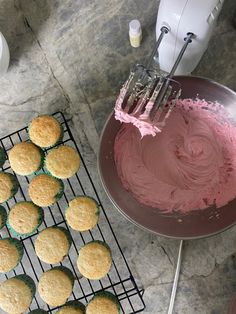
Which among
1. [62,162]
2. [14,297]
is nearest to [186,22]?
[62,162]

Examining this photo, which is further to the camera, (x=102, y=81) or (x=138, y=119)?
(x=102, y=81)

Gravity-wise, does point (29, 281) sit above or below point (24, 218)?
below

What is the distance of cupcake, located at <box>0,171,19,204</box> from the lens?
4.27 feet

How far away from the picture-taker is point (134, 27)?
4.40 ft

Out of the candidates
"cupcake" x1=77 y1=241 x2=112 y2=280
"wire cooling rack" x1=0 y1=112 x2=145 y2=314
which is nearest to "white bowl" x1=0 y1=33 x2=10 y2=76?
"wire cooling rack" x1=0 y1=112 x2=145 y2=314

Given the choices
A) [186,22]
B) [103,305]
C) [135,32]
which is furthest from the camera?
[135,32]

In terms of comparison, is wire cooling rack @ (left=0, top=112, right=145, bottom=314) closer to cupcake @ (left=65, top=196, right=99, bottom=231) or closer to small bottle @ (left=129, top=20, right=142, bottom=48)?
cupcake @ (left=65, top=196, right=99, bottom=231)

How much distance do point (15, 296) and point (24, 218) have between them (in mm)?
208

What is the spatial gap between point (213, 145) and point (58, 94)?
0.50 metres

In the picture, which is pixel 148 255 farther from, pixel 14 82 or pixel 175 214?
pixel 14 82

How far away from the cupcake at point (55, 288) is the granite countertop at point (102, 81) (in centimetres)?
23

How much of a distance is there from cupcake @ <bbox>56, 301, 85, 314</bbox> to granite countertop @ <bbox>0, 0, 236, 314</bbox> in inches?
8.1

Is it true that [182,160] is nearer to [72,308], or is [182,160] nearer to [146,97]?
[146,97]

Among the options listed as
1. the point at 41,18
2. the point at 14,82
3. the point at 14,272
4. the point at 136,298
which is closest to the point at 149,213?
the point at 136,298
